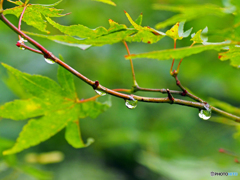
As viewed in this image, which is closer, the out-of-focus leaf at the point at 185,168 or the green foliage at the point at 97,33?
the green foliage at the point at 97,33

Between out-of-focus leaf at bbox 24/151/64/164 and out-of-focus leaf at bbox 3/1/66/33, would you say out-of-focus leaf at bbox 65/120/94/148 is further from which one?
out-of-focus leaf at bbox 24/151/64/164

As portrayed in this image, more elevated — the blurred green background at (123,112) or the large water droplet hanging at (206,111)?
the blurred green background at (123,112)

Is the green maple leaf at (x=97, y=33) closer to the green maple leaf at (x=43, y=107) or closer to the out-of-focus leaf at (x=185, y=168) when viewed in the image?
the green maple leaf at (x=43, y=107)

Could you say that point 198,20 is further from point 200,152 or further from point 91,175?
point 91,175

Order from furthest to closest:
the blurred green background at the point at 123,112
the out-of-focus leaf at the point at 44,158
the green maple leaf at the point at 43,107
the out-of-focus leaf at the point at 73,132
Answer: the blurred green background at the point at 123,112 < the out-of-focus leaf at the point at 44,158 < the out-of-focus leaf at the point at 73,132 < the green maple leaf at the point at 43,107

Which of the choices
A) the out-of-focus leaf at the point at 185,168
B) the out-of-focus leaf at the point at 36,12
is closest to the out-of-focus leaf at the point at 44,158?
the out-of-focus leaf at the point at 185,168

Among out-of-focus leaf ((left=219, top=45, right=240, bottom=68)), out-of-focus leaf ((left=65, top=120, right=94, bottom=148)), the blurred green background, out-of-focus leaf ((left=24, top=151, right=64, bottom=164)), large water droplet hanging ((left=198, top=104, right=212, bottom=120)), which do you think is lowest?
large water droplet hanging ((left=198, top=104, right=212, bottom=120))

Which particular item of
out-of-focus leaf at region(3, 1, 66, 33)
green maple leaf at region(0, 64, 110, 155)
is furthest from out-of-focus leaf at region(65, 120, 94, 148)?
out-of-focus leaf at region(3, 1, 66, 33)
